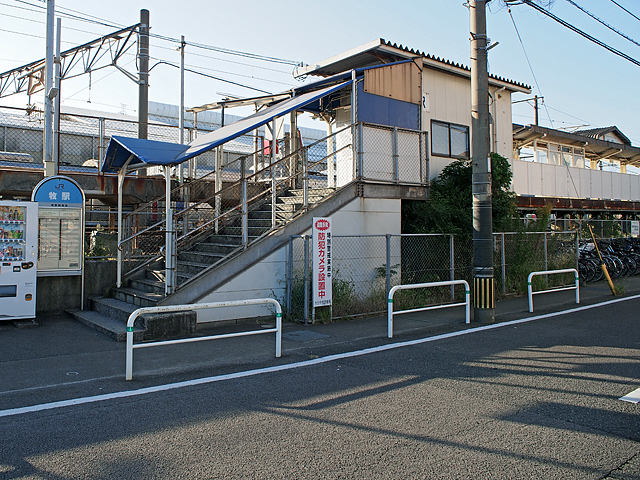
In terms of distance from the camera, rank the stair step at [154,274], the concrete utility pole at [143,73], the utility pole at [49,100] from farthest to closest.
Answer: the concrete utility pole at [143,73]
the utility pole at [49,100]
the stair step at [154,274]

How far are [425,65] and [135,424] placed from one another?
1309cm

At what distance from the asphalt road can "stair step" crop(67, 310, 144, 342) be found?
3.03ft

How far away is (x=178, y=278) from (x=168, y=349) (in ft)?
9.15

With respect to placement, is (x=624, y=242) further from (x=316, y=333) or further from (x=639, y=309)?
(x=316, y=333)

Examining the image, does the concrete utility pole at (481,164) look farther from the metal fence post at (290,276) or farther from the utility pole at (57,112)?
the utility pole at (57,112)

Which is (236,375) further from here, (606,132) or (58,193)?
(606,132)

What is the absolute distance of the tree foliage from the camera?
1259 centimetres

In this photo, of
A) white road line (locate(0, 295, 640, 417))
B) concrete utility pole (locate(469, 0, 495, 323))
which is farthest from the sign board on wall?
concrete utility pole (locate(469, 0, 495, 323))

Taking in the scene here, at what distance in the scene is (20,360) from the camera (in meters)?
6.93

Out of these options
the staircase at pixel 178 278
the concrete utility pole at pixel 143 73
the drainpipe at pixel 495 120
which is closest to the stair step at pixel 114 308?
the staircase at pixel 178 278

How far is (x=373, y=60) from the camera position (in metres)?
14.3

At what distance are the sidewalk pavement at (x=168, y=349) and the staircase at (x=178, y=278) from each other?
0.34 meters

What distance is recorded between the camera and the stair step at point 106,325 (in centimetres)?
799

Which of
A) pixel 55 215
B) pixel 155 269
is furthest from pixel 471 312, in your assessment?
pixel 55 215
